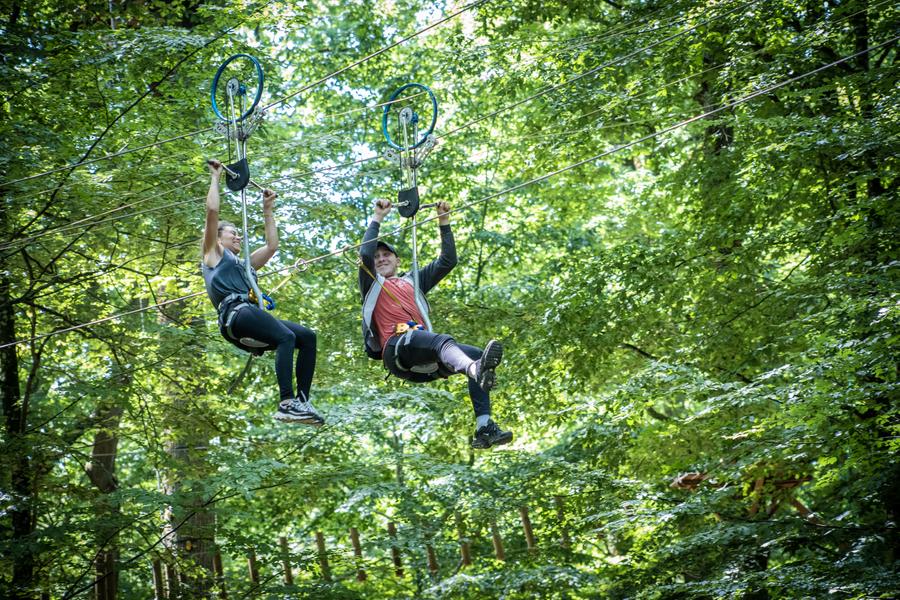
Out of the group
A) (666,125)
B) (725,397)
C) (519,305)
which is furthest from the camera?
(519,305)

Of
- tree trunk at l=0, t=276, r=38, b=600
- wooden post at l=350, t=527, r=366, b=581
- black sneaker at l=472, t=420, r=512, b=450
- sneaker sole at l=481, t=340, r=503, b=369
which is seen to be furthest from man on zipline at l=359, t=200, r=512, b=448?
wooden post at l=350, t=527, r=366, b=581

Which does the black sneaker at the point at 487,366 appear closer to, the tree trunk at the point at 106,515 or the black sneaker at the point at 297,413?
the black sneaker at the point at 297,413

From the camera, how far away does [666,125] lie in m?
9.78

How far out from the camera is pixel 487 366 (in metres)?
4.40

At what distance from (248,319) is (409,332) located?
2.96 feet

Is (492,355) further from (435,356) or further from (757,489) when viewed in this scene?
(757,489)

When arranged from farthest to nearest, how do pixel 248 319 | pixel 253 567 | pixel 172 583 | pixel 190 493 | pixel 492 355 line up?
pixel 253 567
pixel 172 583
pixel 190 493
pixel 248 319
pixel 492 355

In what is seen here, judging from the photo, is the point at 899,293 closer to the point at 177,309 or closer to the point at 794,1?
the point at 794,1

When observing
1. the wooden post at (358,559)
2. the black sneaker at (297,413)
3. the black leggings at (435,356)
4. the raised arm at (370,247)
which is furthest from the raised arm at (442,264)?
the wooden post at (358,559)

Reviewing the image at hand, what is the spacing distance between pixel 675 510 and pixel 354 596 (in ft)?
10.1

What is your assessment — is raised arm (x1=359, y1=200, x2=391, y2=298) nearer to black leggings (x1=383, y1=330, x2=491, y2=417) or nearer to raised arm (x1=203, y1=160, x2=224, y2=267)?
black leggings (x1=383, y1=330, x2=491, y2=417)

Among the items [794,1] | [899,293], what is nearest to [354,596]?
[899,293]

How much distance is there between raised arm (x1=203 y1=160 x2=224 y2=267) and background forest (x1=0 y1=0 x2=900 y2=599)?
1.52 m

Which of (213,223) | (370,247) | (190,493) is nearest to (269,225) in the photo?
(213,223)
